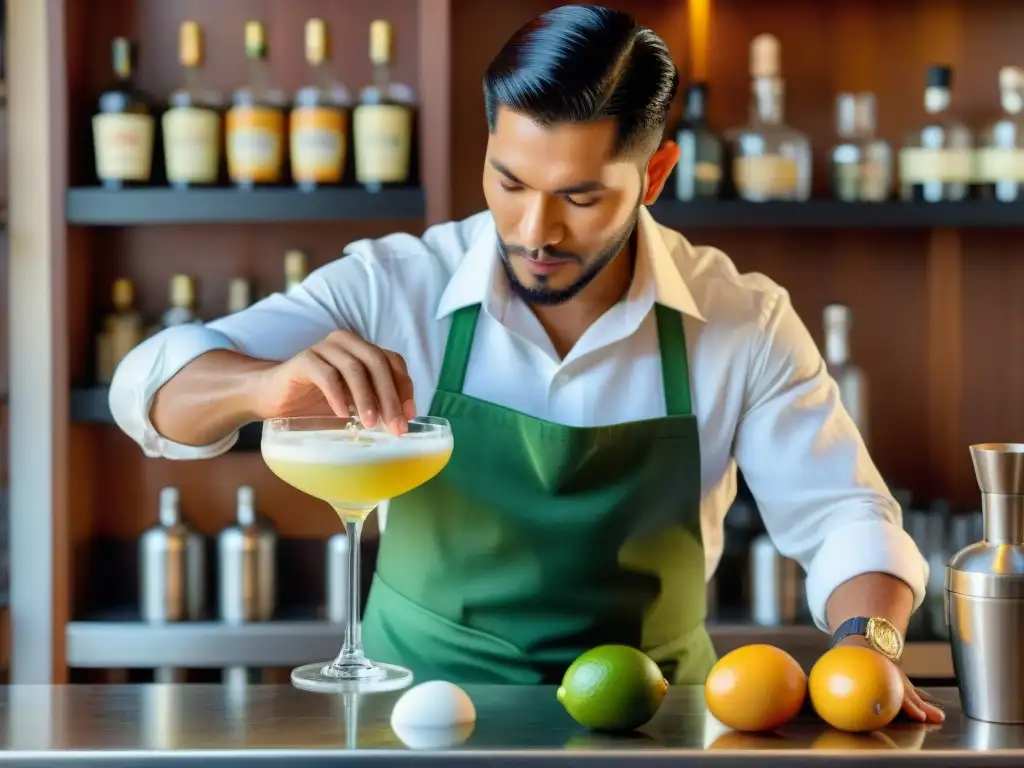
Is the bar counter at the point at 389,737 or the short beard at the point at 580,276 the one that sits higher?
the short beard at the point at 580,276

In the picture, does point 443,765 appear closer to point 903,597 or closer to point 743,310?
point 903,597

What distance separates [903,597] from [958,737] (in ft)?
1.30

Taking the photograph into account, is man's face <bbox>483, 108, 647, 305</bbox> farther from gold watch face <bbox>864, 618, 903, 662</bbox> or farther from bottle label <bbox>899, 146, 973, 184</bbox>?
bottle label <bbox>899, 146, 973, 184</bbox>

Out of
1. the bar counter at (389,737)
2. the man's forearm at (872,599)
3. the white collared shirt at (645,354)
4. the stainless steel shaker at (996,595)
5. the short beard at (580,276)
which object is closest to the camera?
the bar counter at (389,737)

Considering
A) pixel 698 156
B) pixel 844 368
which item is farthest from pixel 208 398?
pixel 844 368

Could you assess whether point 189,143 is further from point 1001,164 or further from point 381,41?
point 1001,164

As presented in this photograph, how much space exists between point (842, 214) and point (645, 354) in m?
1.01

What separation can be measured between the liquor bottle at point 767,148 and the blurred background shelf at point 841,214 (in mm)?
36

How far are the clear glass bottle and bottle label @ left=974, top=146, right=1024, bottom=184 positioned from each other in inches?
7.4

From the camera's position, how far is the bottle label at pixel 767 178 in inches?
105

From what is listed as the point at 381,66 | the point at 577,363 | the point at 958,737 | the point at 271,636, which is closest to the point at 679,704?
the point at 958,737

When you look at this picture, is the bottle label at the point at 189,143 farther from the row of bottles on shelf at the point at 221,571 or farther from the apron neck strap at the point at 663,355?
the apron neck strap at the point at 663,355

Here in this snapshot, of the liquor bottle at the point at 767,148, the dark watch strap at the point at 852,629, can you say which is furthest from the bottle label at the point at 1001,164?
the dark watch strap at the point at 852,629

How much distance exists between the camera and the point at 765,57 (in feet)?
8.79
